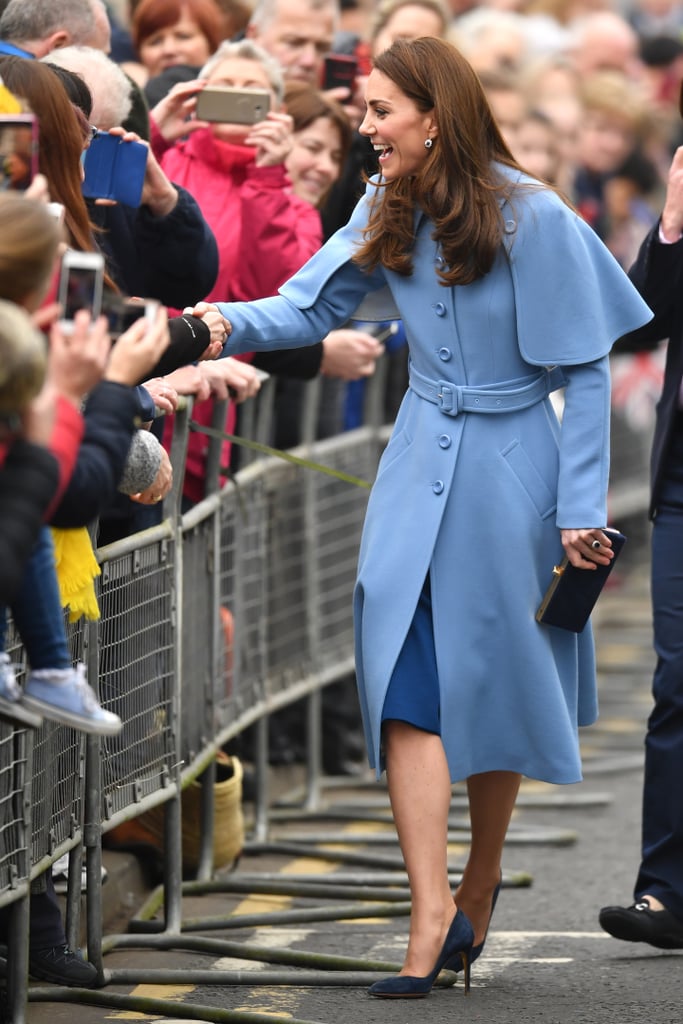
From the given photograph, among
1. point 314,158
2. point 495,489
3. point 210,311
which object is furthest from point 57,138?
point 314,158

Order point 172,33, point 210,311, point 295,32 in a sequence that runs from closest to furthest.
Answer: point 210,311 < point 172,33 < point 295,32

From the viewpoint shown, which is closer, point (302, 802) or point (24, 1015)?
point (24, 1015)

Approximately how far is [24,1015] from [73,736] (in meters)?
0.72

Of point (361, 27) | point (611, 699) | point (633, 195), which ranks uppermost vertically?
point (361, 27)

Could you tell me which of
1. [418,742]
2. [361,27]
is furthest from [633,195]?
[418,742]

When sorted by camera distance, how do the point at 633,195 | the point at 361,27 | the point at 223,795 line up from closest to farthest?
the point at 223,795, the point at 361,27, the point at 633,195

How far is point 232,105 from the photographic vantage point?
6539mm

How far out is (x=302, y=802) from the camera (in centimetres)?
805

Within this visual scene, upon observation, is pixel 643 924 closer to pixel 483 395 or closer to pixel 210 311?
pixel 483 395

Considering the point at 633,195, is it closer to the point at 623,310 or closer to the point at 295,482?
the point at 295,482

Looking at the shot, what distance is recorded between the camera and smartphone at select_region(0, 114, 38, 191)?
157 inches

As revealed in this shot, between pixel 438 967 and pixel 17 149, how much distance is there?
220 cm

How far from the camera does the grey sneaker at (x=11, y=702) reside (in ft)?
12.7

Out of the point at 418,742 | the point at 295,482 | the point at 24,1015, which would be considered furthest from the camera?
the point at 295,482
